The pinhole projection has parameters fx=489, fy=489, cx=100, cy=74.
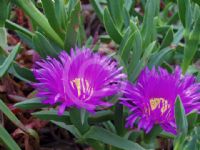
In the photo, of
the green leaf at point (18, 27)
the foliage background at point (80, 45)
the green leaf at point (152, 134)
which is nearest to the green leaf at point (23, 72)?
the foliage background at point (80, 45)

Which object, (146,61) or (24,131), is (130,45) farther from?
(24,131)

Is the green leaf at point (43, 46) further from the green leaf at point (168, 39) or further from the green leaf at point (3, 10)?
the green leaf at point (168, 39)

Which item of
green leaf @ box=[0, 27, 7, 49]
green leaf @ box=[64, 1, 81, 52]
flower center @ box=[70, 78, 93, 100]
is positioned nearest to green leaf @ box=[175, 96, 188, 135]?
flower center @ box=[70, 78, 93, 100]

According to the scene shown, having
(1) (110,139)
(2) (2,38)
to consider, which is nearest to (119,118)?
(1) (110,139)

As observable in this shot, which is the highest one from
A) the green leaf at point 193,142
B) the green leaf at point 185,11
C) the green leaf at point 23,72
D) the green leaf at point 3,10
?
the green leaf at point 3,10

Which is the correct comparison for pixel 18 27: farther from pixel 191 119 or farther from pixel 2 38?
pixel 191 119

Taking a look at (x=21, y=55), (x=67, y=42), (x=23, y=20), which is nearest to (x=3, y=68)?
(x=67, y=42)
